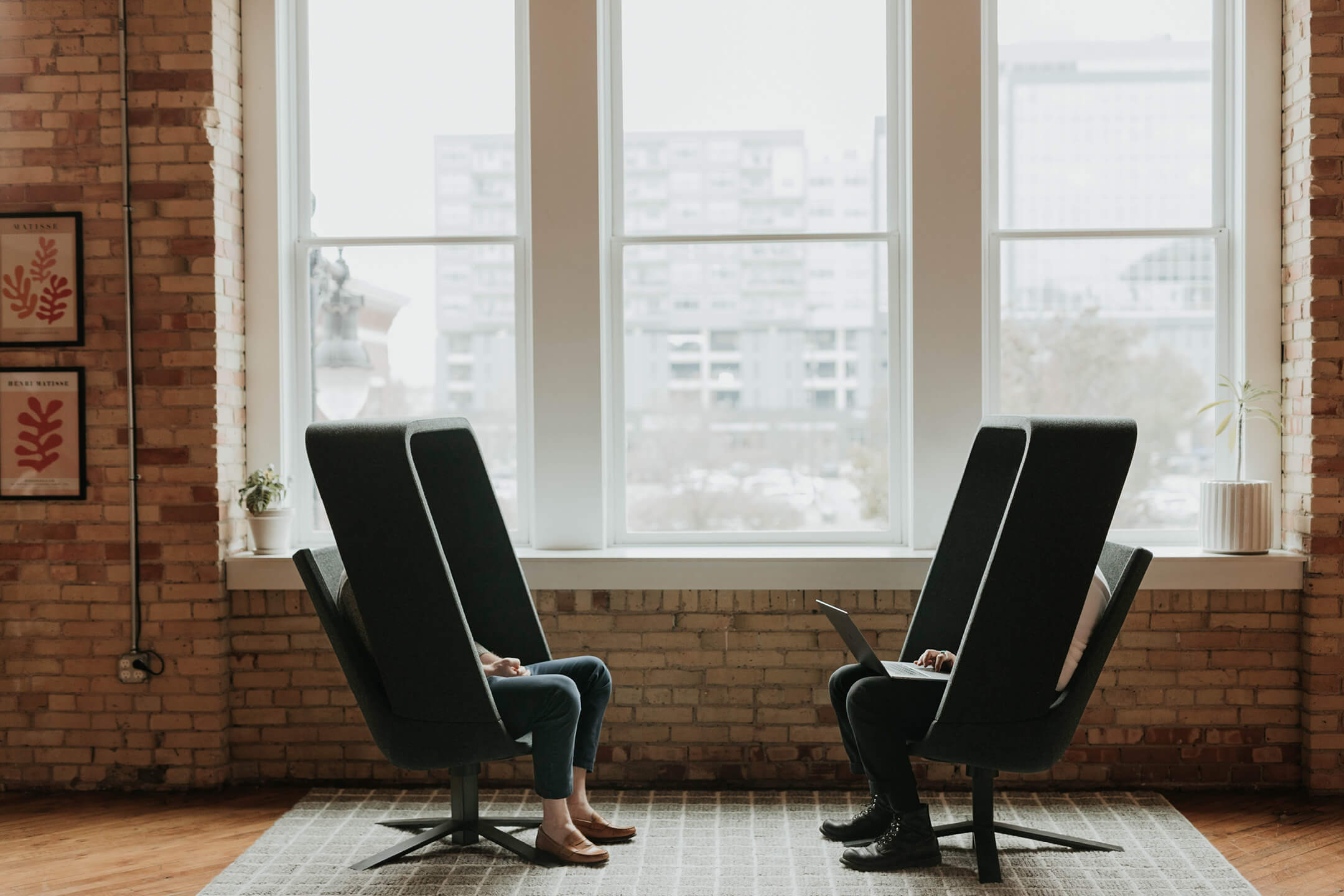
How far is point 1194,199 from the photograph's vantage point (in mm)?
3861

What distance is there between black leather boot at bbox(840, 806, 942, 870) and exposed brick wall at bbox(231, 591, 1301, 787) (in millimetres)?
725

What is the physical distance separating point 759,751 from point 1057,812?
1.03 metres

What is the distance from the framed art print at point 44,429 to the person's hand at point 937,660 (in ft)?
9.96

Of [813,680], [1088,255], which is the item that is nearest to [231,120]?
[813,680]

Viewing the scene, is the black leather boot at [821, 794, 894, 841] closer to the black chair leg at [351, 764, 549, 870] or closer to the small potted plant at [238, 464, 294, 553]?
the black chair leg at [351, 764, 549, 870]

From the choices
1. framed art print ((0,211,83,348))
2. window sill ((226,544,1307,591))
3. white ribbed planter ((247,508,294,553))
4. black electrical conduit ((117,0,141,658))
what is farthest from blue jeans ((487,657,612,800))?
framed art print ((0,211,83,348))

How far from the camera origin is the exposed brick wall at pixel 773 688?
11.9ft

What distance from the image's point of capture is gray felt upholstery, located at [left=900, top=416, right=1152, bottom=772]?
2.62 m

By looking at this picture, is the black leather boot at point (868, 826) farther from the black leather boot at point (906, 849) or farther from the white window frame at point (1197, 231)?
the white window frame at point (1197, 231)

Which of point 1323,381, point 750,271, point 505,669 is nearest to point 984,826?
point 505,669

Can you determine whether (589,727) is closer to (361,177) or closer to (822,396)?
(822,396)

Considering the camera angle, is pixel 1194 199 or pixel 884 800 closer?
pixel 884 800

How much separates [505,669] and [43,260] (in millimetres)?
2346

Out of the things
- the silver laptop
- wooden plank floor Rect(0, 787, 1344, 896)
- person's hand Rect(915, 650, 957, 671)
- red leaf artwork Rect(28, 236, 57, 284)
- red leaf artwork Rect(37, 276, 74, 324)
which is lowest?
wooden plank floor Rect(0, 787, 1344, 896)
